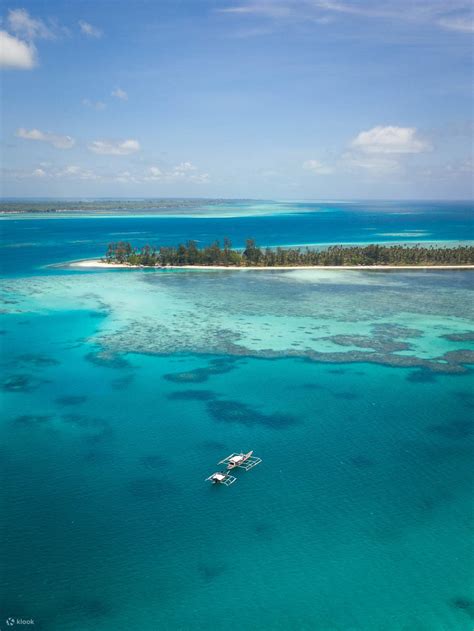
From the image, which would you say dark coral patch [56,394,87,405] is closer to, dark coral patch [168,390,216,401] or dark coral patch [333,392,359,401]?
dark coral patch [168,390,216,401]

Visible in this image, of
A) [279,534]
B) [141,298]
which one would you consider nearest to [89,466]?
[279,534]

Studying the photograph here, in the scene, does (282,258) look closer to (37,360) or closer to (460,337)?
(460,337)

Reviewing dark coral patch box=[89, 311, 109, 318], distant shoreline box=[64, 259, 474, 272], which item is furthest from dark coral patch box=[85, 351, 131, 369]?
distant shoreline box=[64, 259, 474, 272]

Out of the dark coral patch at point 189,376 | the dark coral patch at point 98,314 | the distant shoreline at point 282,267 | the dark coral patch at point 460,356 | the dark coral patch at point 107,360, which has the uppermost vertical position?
the distant shoreline at point 282,267

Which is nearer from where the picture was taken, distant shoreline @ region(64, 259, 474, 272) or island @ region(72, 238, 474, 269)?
distant shoreline @ region(64, 259, 474, 272)

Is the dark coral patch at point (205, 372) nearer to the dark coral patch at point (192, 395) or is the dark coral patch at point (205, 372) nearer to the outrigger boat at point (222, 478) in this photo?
the dark coral patch at point (192, 395)

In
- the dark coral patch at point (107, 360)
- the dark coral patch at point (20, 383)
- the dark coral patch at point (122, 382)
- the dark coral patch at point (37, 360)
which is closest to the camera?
the dark coral patch at point (20, 383)

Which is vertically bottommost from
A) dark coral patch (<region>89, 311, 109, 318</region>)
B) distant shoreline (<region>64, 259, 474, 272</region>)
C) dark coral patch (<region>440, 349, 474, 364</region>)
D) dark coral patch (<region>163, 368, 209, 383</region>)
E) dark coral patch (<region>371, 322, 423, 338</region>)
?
dark coral patch (<region>163, 368, 209, 383</region>)

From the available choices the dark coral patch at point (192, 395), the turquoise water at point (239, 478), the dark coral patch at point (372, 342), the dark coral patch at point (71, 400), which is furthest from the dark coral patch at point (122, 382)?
the dark coral patch at point (372, 342)
